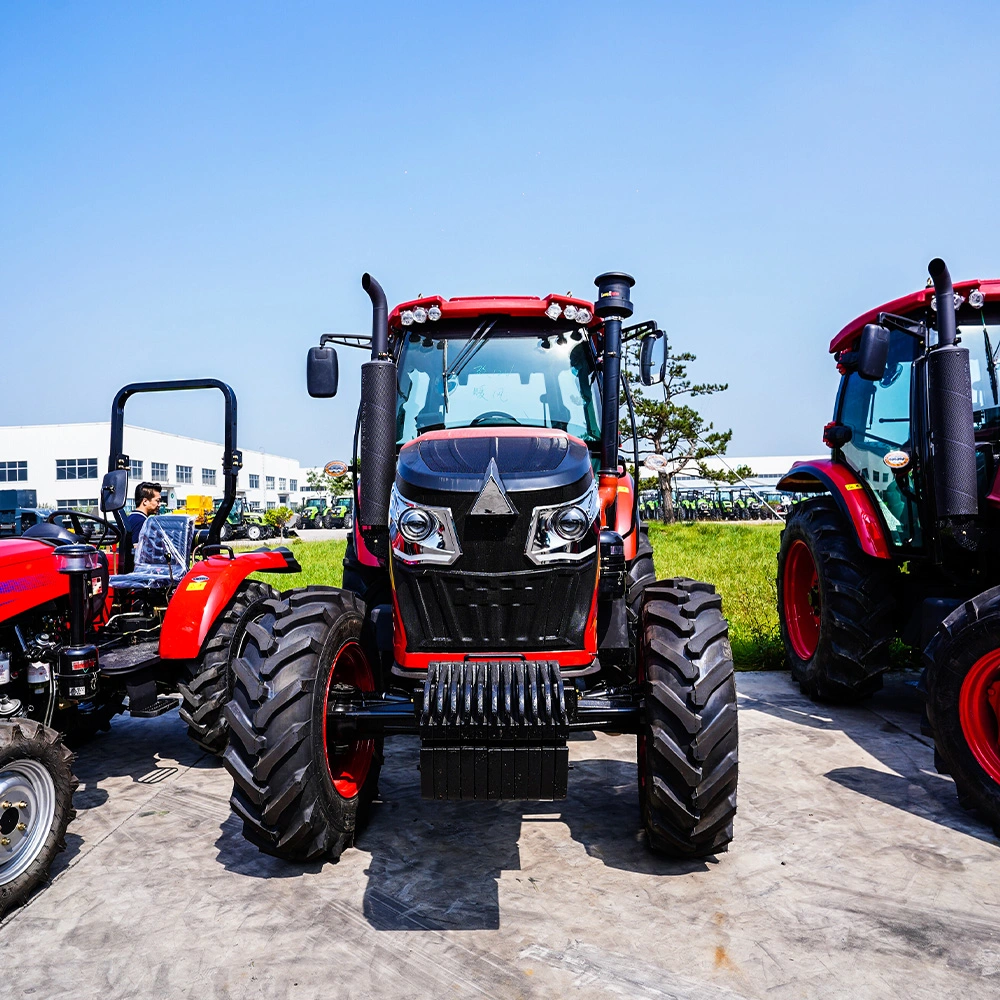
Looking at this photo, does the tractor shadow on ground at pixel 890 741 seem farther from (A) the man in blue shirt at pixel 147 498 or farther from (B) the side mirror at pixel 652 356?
(A) the man in blue shirt at pixel 147 498

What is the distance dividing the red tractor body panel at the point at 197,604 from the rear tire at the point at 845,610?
3.60 metres

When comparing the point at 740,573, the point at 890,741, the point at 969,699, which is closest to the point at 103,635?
the point at 969,699

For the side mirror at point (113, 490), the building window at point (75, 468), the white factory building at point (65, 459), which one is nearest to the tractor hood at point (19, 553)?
the side mirror at point (113, 490)

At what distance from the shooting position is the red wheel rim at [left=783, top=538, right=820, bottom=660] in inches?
246

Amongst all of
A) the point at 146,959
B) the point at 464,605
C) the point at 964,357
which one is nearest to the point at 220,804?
the point at 146,959

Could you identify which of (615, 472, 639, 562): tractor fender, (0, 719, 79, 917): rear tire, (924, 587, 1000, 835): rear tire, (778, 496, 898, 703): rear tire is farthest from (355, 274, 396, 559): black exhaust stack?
(778, 496, 898, 703): rear tire

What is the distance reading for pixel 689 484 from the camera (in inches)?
1929

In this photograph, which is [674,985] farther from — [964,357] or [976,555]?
[976,555]

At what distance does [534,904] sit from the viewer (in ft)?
9.42

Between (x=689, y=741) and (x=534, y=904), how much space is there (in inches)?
30.6

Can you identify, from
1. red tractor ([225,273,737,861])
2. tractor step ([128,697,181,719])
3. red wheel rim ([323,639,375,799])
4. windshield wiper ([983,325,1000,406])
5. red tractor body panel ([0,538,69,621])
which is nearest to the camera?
red tractor ([225,273,737,861])

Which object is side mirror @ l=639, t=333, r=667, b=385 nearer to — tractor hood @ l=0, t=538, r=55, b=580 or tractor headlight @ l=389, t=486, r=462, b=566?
tractor headlight @ l=389, t=486, r=462, b=566

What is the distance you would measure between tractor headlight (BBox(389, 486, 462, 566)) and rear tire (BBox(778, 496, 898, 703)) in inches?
121

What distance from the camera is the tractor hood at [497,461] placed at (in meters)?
3.10
